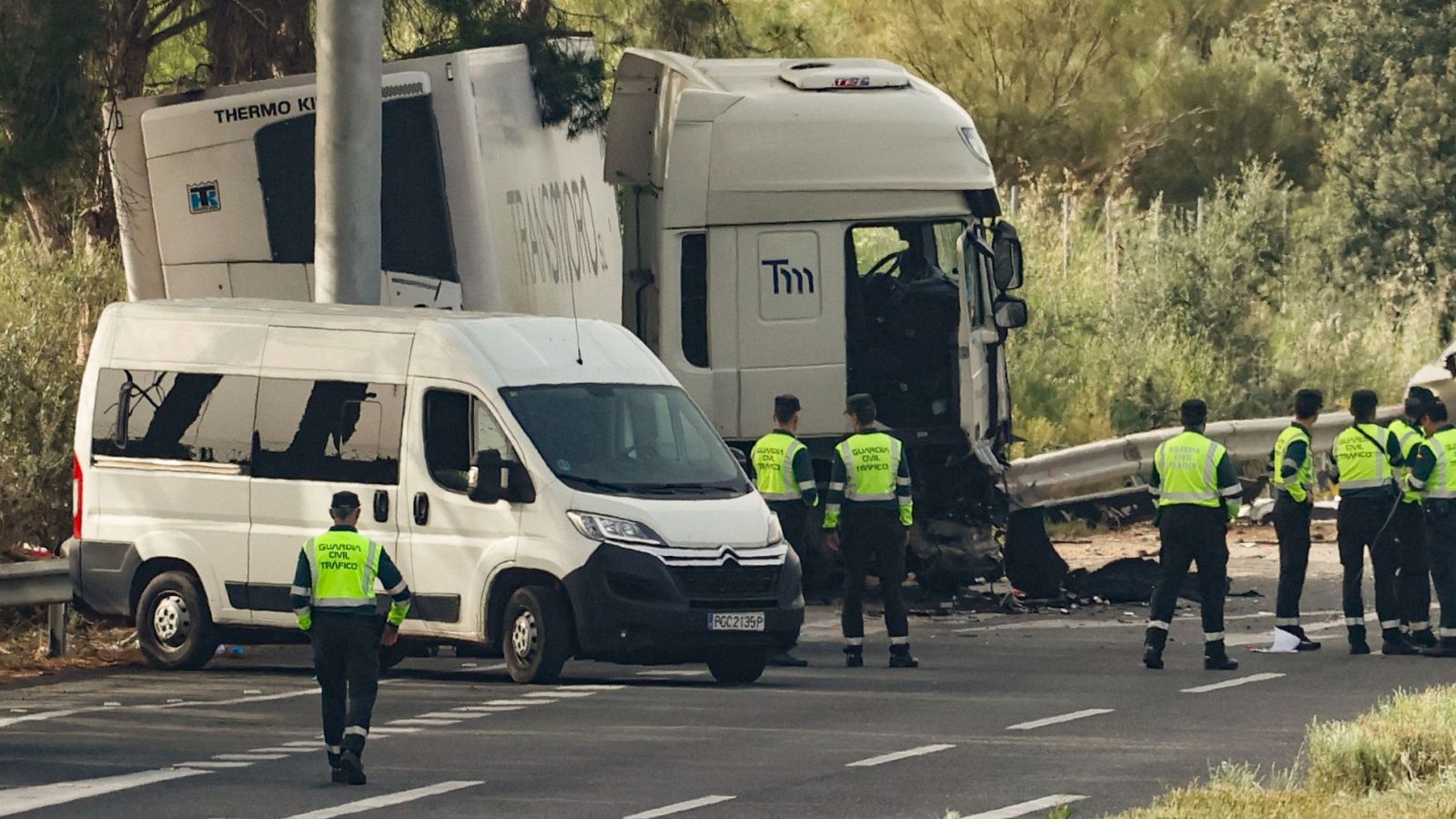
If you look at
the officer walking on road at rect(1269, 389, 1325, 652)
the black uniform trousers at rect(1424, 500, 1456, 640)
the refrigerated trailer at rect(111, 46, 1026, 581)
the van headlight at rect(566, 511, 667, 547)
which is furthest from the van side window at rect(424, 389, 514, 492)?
the black uniform trousers at rect(1424, 500, 1456, 640)

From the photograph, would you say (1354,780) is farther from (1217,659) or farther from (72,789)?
(1217,659)

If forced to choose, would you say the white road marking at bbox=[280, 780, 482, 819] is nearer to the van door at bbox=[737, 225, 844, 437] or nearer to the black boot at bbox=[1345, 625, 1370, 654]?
the black boot at bbox=[1345, 625, 1370, 654]

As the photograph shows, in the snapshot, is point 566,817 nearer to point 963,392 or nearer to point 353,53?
point 353,53

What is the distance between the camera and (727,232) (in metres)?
21.1

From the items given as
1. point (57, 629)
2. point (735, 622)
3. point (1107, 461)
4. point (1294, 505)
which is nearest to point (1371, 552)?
point (1294, 505)

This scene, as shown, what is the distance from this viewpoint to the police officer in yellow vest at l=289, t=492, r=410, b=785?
41.4 ft

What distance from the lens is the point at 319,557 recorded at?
12.7 meters

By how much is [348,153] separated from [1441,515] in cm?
771

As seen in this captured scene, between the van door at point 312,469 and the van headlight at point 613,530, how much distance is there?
1317mm

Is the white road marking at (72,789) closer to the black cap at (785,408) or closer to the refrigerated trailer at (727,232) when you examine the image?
the black cap at (785,408)

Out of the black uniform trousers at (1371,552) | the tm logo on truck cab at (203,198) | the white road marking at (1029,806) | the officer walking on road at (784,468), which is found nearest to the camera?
the white road marking at (1029,806)

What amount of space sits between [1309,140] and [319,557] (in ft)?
123

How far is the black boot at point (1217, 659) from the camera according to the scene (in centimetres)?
1727

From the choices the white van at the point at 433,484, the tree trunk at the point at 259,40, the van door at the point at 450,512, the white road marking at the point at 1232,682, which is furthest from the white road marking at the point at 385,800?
the tree trunk at the point at 259,40
